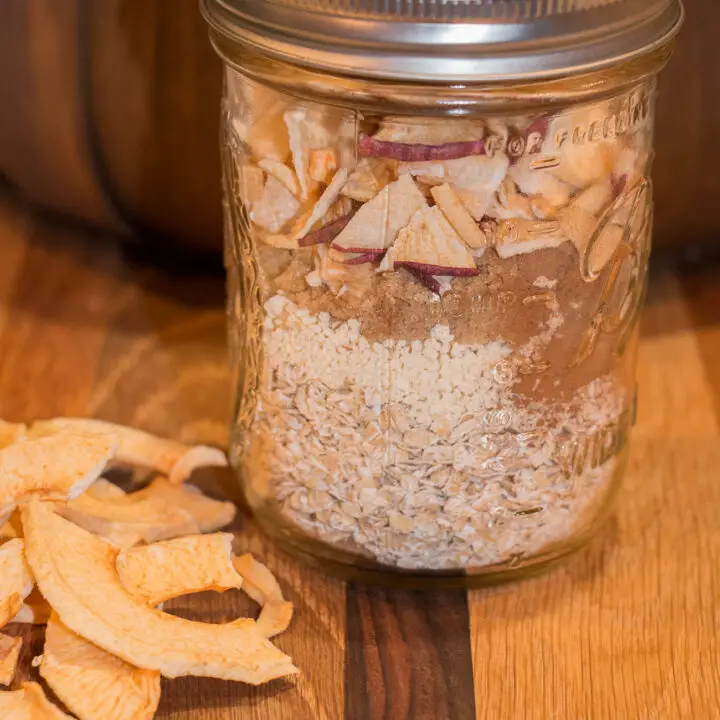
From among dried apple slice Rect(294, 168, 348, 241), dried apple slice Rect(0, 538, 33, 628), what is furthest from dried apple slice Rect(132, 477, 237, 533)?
dried apple slice Rect(294, 168, 348, 241)

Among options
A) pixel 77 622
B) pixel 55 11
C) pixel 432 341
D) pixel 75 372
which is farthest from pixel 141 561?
pixel 55 11

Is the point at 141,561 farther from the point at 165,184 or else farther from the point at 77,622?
the point at 165,184

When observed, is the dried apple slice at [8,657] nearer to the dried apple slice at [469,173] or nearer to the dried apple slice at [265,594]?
the dried apple slice at [265,594]

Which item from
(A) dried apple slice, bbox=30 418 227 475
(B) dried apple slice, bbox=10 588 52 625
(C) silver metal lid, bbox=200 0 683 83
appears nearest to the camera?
(C) silver metal lid, bbox=200 0 683 83

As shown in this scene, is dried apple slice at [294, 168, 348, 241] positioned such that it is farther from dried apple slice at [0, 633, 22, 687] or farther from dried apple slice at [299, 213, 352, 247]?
dried apple slice at [0, 633, 22, 687]

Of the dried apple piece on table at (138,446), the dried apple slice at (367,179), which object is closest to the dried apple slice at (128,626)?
the dried apple piece on table at (138,446)
